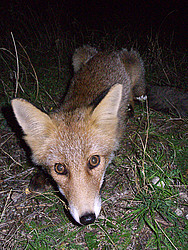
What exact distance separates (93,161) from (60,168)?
0.33m

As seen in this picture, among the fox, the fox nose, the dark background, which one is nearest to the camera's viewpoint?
the fox nose

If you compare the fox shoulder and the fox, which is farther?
the fox shoulder

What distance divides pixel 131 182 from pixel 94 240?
2.75ft

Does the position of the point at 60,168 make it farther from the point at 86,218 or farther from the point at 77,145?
the point at 86,218

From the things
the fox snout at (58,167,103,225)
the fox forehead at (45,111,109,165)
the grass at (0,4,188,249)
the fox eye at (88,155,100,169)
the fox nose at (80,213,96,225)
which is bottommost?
the grass at (0,4,188,249)

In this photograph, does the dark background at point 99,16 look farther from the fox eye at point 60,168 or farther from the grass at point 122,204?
the fox eye at point 60,168

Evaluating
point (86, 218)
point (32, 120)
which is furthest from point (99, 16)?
point (86, 218)

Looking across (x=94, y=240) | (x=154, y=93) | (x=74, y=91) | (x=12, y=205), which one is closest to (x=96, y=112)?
(x=74, y=91)

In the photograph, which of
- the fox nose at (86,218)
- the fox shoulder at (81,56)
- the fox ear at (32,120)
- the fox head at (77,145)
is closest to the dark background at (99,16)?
the fox shoulder at (81,56)

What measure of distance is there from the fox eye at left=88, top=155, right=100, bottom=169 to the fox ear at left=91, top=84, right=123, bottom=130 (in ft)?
1.19

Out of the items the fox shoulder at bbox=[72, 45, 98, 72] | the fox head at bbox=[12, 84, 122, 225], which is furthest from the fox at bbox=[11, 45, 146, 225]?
the fox shoulder at bbox=[72, 45, 98, 72]

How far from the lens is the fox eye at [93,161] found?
80.2 inches

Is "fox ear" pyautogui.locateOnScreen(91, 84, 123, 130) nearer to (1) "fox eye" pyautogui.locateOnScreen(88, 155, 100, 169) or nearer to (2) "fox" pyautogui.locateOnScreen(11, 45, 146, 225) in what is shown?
(2) "fox" pyautogui.locateOnScreen(11, 45, 146, 225)

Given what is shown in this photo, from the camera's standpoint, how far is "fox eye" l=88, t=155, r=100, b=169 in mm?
2037
